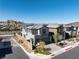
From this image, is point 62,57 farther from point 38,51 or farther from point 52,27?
point 52,27

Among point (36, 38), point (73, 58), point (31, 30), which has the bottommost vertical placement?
point (73, 58)

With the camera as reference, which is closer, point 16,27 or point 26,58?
point 26,58

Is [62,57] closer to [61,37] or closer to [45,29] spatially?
[45,29]

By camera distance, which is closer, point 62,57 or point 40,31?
point 62,57

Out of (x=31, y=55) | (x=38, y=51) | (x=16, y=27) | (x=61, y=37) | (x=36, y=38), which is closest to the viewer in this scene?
(x=31, y=55)

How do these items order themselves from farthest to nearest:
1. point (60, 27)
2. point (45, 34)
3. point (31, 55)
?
point (60, 27), point (45, 34), point (31, 55)

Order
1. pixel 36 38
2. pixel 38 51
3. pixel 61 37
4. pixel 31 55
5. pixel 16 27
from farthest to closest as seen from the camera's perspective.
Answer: pixel 16 27 < pixel 61 37 < pixel 36 38 < pixel 38 51 < pixel 31 55

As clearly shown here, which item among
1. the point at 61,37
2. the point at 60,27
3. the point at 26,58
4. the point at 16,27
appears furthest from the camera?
the point at 16,27

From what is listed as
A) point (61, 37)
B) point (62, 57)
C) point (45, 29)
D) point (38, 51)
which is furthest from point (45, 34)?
point (62, 57)

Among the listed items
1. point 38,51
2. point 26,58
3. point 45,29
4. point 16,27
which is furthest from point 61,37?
point 16,27

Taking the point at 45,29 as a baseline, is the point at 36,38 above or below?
below
